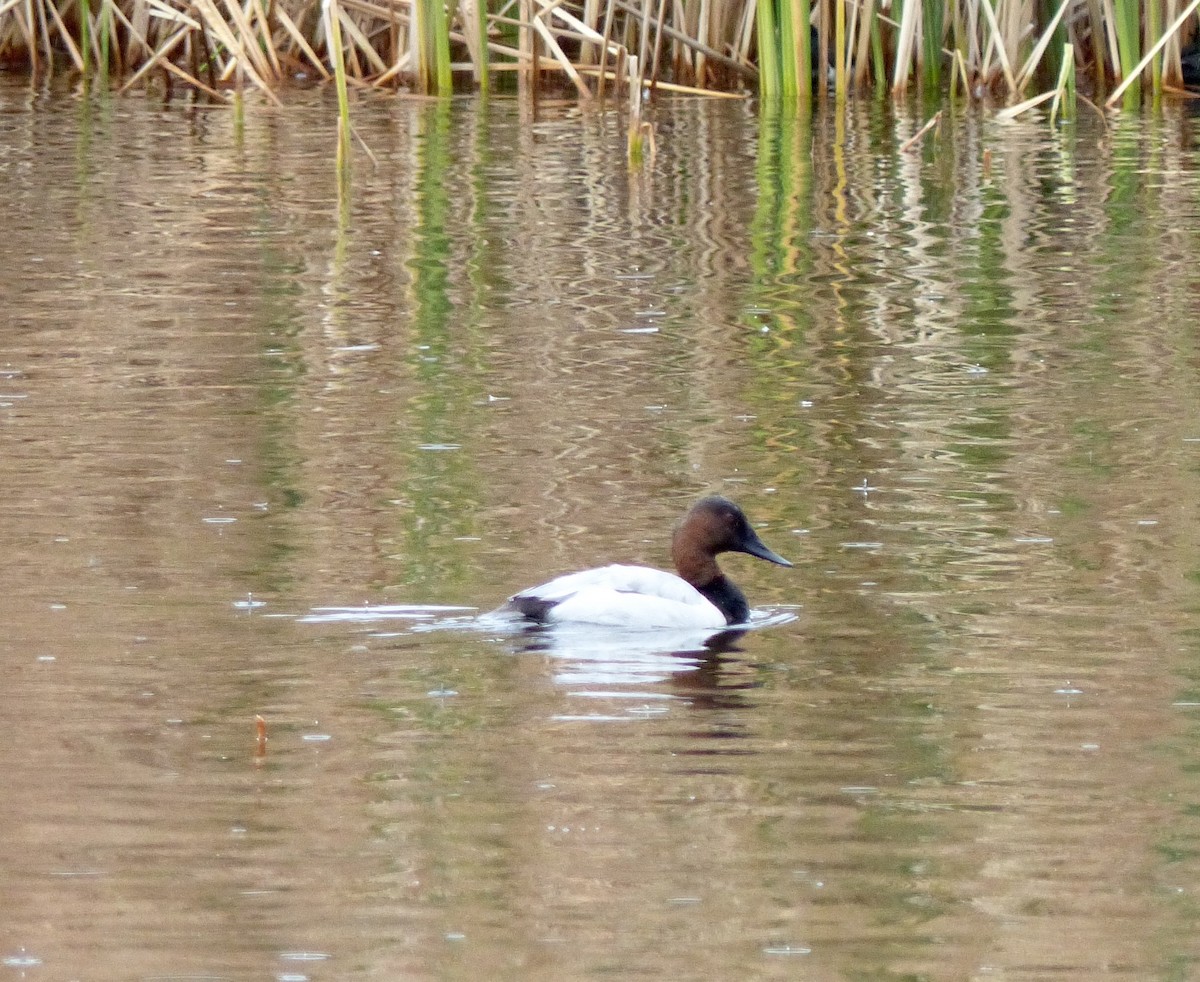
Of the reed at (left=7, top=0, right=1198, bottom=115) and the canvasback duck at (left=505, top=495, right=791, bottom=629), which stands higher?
the reed at (left=7, top=0, right=1198, bottom=115)

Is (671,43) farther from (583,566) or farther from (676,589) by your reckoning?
(676,589)

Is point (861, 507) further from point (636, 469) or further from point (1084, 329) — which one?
point (1084, 329)

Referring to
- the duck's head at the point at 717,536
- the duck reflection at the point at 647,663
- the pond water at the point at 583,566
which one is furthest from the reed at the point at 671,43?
the duck reflection at the point at 647,663

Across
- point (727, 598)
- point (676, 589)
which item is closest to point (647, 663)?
point (676, 589)

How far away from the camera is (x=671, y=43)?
1959 cm

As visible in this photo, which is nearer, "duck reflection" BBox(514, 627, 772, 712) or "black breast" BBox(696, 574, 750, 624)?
Answer: "duck reflection" BBox(514, 627, 772, 712)

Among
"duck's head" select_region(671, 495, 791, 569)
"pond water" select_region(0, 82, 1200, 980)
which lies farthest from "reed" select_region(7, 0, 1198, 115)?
"duck's head" select_region(671, 495, 791, 569)

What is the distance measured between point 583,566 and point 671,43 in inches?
515

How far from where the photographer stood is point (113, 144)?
1705 centimetres

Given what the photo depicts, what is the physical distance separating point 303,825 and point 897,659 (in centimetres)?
176

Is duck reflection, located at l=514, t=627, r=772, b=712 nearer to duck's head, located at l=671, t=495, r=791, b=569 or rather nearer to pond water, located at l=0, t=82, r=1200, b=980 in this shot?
pond water, located at l=0, t=82, r=1200, b=980

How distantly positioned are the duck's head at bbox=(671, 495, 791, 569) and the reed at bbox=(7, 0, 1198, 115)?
30.1 ft

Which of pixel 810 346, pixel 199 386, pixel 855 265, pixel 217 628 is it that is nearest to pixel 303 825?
pixel 217 628

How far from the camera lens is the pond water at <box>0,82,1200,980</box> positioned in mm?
4383
